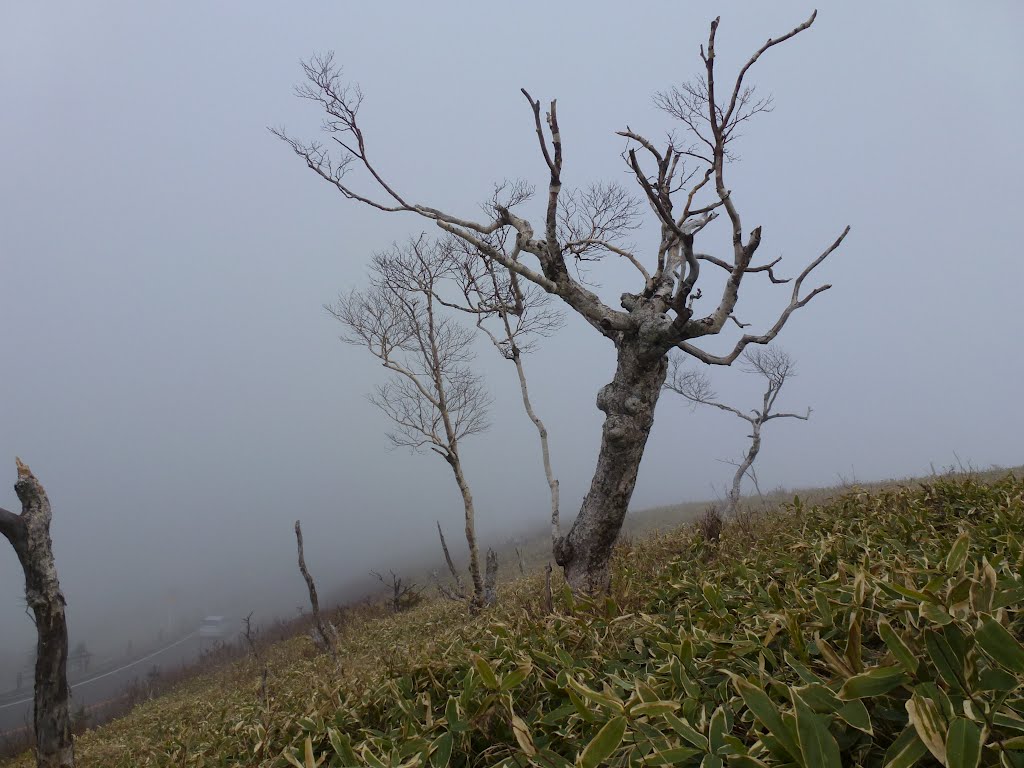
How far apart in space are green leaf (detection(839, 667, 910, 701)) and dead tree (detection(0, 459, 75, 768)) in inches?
313

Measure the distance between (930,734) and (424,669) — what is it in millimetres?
2110

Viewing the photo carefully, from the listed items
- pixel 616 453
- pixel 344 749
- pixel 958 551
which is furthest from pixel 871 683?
pixel 616 453

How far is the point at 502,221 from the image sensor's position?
625 cm

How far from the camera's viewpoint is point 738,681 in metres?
1.29

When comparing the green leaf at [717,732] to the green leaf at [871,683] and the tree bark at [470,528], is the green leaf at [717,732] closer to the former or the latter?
the green leaf at [871,683]

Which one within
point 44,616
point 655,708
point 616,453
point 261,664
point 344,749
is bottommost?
point 261,664

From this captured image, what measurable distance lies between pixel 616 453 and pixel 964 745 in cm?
461

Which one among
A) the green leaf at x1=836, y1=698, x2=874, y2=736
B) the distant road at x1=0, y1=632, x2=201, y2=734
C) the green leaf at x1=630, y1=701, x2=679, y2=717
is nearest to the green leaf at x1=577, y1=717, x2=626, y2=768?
the green leaf at x1=630, y1=701, x2=679, y2=717

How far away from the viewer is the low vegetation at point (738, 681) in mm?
1194

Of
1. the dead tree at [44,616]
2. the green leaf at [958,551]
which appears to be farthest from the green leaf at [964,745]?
the dead tree at [44,616]

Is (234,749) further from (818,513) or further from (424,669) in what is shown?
(818,513)

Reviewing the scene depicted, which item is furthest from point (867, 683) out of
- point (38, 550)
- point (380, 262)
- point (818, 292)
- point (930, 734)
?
point (380, 262)

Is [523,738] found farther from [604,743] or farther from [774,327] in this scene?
[774,327]

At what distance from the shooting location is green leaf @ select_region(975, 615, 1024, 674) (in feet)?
3.81
